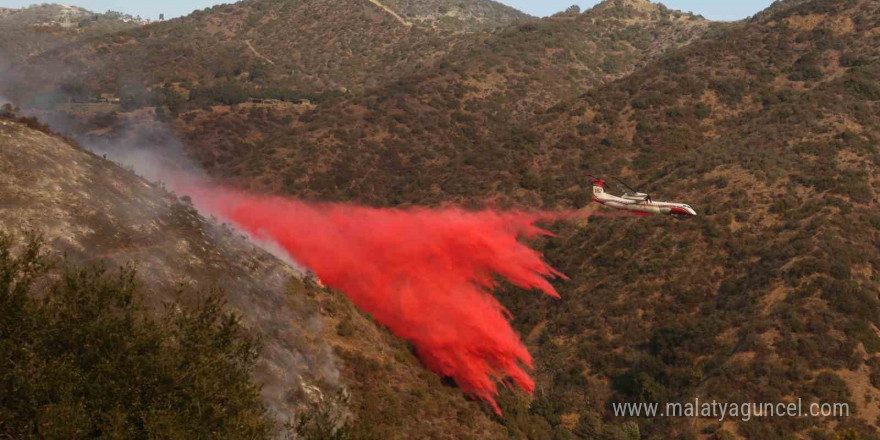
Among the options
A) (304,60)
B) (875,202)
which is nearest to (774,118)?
(875,202)

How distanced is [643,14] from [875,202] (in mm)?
132189

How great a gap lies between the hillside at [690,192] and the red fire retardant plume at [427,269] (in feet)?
14.8

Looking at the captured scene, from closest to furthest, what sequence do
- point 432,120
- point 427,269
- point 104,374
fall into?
1. point 104,374
2. point 427,269
3. point 432,120

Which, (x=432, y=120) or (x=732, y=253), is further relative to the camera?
(x=432, y=120)

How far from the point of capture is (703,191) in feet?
279

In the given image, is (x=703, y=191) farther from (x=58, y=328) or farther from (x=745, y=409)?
(x=58, y=328)

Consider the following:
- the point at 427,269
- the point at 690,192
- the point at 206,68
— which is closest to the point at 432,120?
the point at 690,192

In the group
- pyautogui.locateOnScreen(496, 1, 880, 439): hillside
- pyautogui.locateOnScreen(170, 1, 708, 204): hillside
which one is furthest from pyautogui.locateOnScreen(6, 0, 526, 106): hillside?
pyautogui.locateOnScreen(496, 1, 880, 439): hillside

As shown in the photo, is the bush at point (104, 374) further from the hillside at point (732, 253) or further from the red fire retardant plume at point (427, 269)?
the hillside at point (732, 253)

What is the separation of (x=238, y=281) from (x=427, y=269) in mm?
16119

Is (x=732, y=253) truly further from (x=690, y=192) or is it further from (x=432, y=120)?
(x=432, y=120)

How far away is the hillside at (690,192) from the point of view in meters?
58.8

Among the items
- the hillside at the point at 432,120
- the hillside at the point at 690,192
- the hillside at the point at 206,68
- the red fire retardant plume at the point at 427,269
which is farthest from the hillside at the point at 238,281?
the hillside at the point at 206,68

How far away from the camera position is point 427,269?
55.7 m
